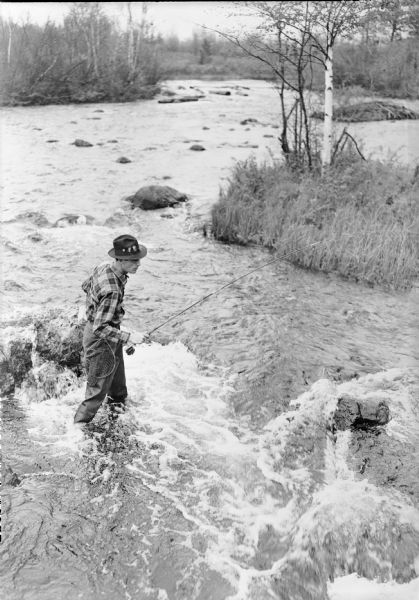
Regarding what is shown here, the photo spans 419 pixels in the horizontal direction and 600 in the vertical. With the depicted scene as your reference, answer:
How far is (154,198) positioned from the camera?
10.9 metres

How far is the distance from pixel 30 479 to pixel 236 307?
362 centimetres

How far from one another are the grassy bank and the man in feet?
13.6

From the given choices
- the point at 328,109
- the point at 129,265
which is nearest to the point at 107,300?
the point at 129,265

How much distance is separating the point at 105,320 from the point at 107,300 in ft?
0.51

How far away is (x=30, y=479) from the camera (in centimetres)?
432

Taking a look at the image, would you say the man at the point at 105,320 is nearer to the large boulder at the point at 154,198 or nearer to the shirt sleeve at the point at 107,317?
the shirt sleeve at the point at 107,317

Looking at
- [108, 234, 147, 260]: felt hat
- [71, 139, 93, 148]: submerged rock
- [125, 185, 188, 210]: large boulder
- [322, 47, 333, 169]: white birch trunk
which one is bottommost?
[125, 185, 188, 210]: large boulder

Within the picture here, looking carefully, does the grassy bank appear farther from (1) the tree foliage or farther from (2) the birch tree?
(1) the tree foliage

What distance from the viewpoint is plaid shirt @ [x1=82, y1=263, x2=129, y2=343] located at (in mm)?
4426

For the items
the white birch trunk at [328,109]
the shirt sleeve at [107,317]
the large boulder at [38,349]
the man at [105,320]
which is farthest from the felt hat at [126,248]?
the white birch trunk at [328,109]

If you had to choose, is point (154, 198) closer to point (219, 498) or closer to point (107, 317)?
point (107, 317)

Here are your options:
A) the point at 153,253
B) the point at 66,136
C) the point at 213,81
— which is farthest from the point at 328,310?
the point at 213,81

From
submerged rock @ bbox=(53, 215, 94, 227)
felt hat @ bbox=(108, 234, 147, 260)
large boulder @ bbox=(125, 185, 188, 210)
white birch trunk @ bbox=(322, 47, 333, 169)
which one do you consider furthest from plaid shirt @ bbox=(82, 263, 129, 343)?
white birch trunk @ bbox=(322, 47, 333, 169)

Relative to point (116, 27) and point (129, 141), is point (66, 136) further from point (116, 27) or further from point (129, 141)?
point (116, 27)
